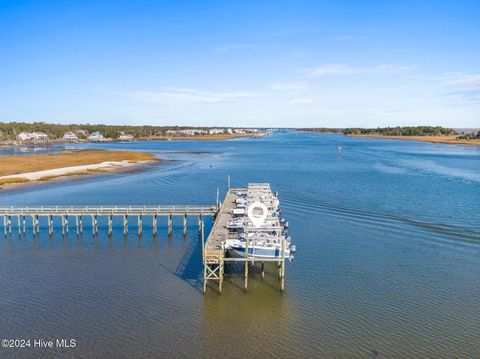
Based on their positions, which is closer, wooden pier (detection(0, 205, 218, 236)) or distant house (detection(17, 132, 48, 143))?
wooden pier (detection(0, 205, 218, 236))

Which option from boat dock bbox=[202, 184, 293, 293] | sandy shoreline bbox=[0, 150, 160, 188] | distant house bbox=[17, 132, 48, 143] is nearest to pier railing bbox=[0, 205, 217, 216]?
boat dock bbox=[202, 184, 293, 293]

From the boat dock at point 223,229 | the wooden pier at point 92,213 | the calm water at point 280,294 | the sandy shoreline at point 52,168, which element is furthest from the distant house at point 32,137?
the calm water at point 280,294

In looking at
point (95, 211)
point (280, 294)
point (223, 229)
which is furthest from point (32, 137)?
point (280, 294)

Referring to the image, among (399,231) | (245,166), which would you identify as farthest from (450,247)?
(245,166)

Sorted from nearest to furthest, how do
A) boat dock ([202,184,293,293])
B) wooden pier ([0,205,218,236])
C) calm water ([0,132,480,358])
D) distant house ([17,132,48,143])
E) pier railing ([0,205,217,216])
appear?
calm water ([0,132,480,358]), boat dock ([202,184,293,293]), wooden pier ([0,205,218,236]), pier railing ([0,205,217,216]), distant house ([17,132,48,143])

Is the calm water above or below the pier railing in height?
below

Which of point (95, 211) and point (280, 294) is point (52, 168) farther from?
point (280, 294)

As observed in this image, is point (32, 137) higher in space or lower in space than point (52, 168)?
higher

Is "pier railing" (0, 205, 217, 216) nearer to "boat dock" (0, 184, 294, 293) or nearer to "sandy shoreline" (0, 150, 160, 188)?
"boat dock" (0, 184, 294, 293)

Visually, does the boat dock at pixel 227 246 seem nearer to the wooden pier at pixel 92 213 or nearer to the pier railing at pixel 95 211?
the pier railing at pixel 95 211
